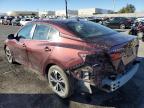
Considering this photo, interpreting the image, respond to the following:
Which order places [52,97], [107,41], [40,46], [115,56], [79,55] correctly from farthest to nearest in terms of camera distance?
[40,46] → [52,97] → [107,41] → [79,55] → [115,56]

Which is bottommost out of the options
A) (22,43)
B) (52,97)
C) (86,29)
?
(52,97)

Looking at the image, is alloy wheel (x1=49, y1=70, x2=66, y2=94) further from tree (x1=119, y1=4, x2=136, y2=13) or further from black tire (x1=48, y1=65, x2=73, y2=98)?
tree (x1=119, y1=4, x2=136, y2=13)

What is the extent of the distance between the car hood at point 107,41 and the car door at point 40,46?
945 millimetres

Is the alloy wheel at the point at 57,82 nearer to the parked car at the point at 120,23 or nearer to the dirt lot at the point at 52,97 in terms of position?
the dirt lot at the point at 52,97

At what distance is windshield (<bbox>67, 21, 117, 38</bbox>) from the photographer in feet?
17.5

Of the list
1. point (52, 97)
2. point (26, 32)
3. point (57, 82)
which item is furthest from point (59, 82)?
point (26, 32)

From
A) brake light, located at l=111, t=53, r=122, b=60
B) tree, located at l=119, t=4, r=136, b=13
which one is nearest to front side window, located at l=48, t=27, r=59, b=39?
brake light, located at l=111, t=53, r=122, b=60

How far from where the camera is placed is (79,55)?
Answer: 182 inches

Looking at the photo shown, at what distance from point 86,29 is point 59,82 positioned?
1352 mm

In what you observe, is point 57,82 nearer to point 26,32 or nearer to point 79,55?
point 79,55

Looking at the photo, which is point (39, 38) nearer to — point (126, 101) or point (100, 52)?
point (100, 52)

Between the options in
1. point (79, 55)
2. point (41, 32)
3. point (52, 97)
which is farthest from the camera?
point (41, 32)

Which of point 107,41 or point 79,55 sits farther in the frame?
point 107,41

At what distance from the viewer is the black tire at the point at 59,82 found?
5035 mm
